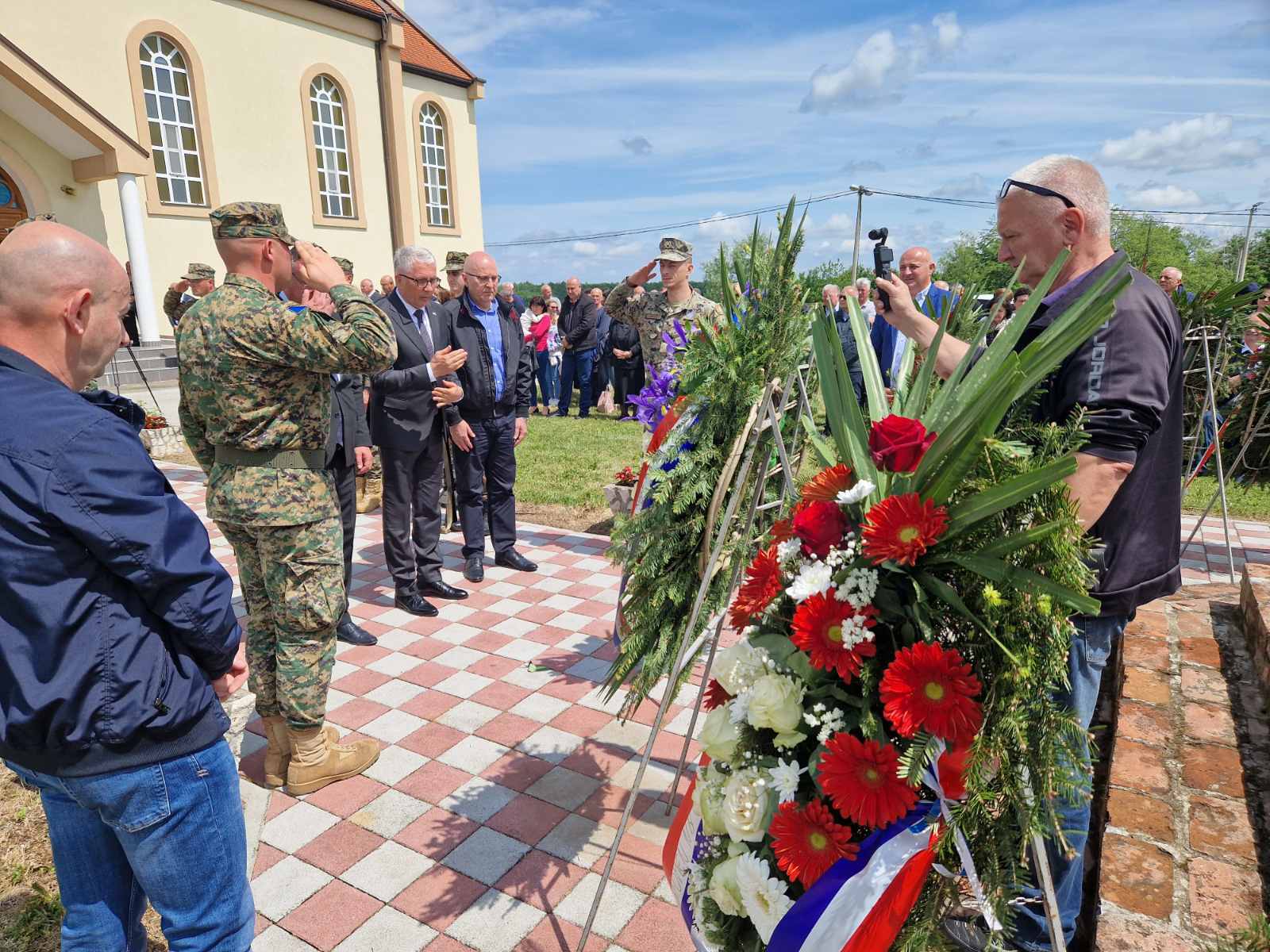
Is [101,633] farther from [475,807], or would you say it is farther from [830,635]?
[475,807]

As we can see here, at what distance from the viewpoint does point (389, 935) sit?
229 centimetres

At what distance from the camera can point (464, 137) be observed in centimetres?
2067

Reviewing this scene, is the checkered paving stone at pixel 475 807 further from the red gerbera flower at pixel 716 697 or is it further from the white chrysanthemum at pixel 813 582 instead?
the white chrysanthemum at pixel 813 582

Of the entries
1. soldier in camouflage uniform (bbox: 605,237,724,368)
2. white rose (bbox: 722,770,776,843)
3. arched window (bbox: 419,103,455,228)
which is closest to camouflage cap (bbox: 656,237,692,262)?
soldier in camouflage uniform (bbox: 605,237,724,368)

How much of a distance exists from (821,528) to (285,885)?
2249 mm

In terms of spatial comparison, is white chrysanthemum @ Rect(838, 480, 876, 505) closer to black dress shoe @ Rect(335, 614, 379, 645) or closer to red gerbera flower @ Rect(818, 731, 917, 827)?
red gerbera flower @ Rect(818, 731, 917, 827)

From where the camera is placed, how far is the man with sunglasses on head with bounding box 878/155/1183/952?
5.61 feet

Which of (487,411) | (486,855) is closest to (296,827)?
(486,855)

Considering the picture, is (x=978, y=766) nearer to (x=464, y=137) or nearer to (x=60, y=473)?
(x=60, y=473)

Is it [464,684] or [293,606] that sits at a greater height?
[293,606]

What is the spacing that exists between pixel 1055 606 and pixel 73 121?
51.4 ft

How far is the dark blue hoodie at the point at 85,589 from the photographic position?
1.37 m

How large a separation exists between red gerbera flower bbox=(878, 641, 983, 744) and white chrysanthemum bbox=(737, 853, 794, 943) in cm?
42

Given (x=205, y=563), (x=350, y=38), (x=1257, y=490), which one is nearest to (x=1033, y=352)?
(x=205, y=563)
